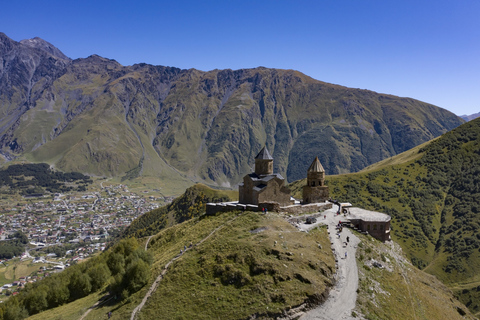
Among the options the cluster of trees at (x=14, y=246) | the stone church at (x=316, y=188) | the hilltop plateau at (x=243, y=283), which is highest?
the stone church at (x=316, y=188)

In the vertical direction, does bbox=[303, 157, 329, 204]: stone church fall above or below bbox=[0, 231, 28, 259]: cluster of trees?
above

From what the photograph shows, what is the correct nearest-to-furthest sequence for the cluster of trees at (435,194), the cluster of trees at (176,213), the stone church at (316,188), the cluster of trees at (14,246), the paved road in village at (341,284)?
1. the paved road in village at (341,284)
2. the stone church at (316,188)
3. the cluster of trees at (435,194)
4. the cluster of trees at (176,213)
5. the cluster of trees at (14,246)

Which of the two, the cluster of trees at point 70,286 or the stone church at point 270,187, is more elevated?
the stone church at point 270,187

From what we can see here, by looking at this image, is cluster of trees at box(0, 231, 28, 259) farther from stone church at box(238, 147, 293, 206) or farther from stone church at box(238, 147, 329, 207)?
stone church at box(238, 147, 293, 206)

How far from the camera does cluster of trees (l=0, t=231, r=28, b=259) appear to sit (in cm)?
15977

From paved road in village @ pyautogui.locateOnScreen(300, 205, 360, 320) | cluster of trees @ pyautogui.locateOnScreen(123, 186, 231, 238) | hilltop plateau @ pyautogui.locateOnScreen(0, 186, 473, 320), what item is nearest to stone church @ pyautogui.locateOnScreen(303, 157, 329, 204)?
paved road in village @ pyautogui.locateOnScreen(300, 205, 360, 320)

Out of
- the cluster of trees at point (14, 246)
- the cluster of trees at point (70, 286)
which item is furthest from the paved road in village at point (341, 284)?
the cluster of trees at point (14, 246)

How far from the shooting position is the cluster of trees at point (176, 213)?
137 meters

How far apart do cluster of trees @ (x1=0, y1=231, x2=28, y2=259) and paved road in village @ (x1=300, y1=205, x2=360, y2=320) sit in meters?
171

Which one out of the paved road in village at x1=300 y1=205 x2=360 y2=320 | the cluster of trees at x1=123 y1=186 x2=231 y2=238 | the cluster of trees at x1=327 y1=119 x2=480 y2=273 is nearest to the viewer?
the paved road in village at x1=300 y1=205 x2=360 y2=320

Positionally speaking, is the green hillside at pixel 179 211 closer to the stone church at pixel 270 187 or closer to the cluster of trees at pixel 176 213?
the cluster of trees at pixel 176 213

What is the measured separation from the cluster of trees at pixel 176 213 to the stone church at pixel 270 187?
74.8 m

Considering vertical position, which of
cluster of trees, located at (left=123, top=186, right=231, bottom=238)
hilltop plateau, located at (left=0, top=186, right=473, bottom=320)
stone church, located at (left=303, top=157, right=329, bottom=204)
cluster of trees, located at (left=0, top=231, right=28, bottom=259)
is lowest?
cluster of trees, located at (left=0, top=231, right=28, bottom=259)

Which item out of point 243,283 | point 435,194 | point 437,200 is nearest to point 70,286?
point 243,283
